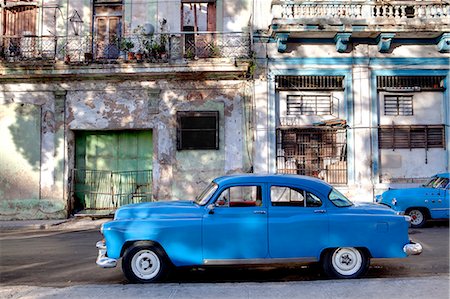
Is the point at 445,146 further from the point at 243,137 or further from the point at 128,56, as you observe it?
the point at 128,56

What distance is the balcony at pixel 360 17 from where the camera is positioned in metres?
13.2

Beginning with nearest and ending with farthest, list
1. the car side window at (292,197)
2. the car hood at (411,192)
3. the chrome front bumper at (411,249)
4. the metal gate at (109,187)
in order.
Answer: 1. the chrome front bumper at (411,249)
2. the car side window at (292,197)
3. the car hood at (411,192)
4. the metal gate at (109,187)

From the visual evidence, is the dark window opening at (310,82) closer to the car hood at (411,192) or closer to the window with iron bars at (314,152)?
the window with iron bars at (314,152)

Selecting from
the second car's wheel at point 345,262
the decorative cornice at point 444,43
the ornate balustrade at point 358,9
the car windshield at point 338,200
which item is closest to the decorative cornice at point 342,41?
the ornate balustrade at point 358,9

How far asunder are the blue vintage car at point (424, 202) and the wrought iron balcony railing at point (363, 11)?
5448 millimetres

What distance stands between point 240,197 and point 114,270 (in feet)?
8.49

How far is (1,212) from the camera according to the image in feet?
44.6

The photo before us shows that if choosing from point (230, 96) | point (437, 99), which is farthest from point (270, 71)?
point (437, 99)

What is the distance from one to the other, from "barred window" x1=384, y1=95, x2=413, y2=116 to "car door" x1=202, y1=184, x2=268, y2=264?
9714 millimetres

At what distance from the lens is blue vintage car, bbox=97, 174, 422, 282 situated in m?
5.84

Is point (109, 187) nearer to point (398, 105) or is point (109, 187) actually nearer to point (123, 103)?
point (123, 103)

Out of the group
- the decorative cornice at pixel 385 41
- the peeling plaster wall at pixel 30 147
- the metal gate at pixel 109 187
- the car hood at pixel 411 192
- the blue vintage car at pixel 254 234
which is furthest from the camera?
the metal gate at pixel 109 187

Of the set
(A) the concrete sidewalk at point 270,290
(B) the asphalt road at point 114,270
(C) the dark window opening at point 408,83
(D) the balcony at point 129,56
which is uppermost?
(D) the balcony at point 129,56

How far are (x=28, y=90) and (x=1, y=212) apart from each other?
4196mm
